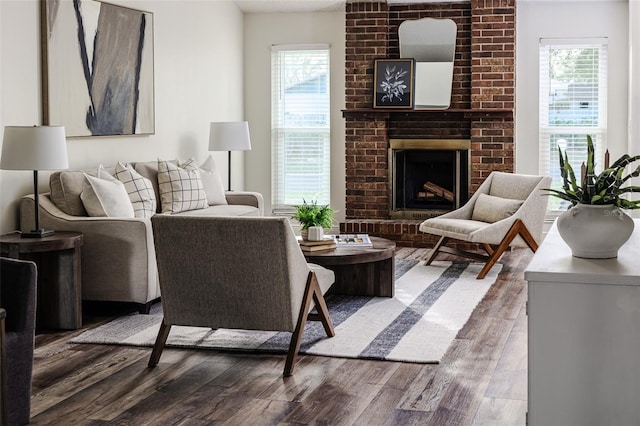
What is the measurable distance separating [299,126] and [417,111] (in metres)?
1.40

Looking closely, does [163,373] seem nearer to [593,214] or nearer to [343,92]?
[593,214]

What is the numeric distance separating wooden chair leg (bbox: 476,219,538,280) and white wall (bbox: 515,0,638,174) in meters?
2.13

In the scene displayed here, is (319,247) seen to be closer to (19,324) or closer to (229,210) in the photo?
(229,210)

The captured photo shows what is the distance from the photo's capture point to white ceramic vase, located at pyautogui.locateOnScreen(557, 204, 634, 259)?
2.91 m

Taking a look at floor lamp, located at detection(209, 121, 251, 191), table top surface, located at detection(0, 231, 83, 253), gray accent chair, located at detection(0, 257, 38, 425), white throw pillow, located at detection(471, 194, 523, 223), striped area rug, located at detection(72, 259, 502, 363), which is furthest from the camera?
floor lamp, located at detection(209, 121, 251, 191)

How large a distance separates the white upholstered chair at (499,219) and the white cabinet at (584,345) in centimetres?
402

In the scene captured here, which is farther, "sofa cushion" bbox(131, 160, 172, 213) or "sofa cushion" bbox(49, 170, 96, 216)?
"sofa cushion" bbox(131, 160, 172, 213)

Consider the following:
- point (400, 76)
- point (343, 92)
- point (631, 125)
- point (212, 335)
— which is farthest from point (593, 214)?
point (343, 92)

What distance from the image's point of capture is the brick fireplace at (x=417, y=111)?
27.9 ft

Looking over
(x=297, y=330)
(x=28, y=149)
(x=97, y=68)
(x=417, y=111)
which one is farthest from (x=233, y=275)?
(x=417, y=111)

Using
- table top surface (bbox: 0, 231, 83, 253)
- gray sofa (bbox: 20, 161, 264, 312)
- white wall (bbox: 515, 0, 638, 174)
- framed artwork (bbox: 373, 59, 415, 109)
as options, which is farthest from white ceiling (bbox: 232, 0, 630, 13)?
table top surface (bbox: 0, 231, 83, 253)

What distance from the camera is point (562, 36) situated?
864 centimetres

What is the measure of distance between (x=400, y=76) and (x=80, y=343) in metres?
4.76

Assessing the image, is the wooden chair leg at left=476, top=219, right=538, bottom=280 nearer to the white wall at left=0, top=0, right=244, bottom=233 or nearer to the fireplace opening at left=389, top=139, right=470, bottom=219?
the fireplace opening at left=389, top=139, right=470, bottom=219
